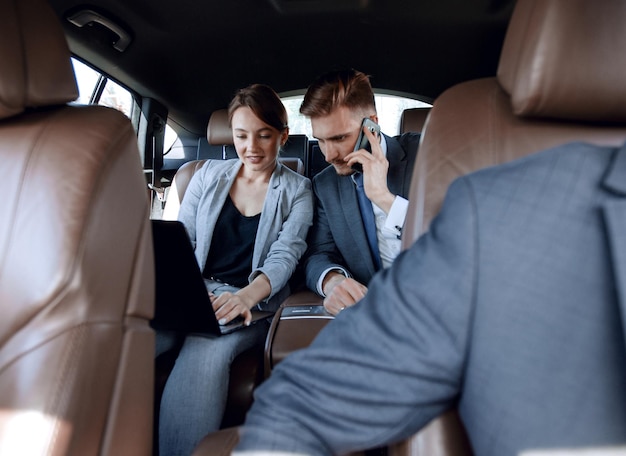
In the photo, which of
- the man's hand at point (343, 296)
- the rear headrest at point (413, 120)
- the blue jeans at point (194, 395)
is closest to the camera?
the blue jeans at point (194, 395)

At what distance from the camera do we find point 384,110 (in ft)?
11.5

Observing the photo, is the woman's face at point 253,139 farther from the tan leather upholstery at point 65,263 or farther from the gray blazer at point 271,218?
the tan leather upholstery at point 65,263

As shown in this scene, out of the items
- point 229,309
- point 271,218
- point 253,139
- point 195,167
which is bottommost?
point 229,309

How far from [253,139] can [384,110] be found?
5.81 ft

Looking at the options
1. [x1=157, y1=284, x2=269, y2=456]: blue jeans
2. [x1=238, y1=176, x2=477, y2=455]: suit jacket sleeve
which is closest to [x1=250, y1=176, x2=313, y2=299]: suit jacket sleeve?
[x1=157, y1=284, x2=269, y2=456]: blue jeans

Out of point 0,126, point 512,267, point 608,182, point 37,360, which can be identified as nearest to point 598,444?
point 512,267

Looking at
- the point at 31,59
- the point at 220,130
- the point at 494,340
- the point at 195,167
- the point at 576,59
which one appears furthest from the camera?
the point at 220,130

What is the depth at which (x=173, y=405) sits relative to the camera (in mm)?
1324

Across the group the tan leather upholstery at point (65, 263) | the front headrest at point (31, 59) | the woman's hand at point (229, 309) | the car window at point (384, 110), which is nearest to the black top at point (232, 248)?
Result: the woman's hand at point (229, 309)

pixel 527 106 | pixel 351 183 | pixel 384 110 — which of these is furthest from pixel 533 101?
pixel 384 110

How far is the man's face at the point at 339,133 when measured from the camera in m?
1.85

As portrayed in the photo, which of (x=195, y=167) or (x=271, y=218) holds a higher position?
(x=195, y=167)

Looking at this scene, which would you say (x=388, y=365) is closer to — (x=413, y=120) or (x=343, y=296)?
(x=343, y=296)

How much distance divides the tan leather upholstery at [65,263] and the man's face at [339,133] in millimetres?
931
